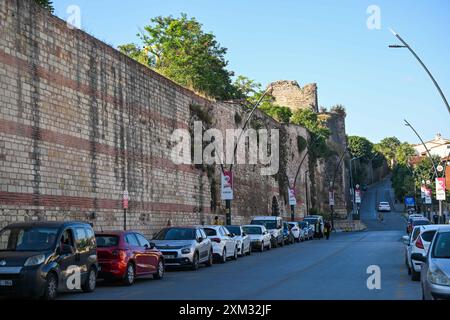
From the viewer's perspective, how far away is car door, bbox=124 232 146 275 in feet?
62.5

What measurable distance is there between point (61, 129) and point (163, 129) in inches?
444

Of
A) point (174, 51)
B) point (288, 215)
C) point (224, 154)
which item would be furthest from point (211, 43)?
point (224, 154)

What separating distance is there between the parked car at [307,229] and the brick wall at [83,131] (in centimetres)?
1525

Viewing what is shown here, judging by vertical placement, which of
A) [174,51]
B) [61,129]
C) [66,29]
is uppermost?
[174,51]

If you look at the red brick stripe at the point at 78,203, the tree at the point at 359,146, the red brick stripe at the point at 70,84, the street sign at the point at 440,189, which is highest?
the tree at the point at 359,146

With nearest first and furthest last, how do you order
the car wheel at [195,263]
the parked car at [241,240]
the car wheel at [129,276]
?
the car wheel at [129,276]
the car wheel at [195,263]
the parked car at [241,240]

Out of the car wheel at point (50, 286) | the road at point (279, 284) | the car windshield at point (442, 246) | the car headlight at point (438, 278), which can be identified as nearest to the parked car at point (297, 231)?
the road at point (279, 284)

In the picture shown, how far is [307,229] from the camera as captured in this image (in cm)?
5509

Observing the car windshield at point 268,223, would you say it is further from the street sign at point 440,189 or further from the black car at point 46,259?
the black car at point 46,259

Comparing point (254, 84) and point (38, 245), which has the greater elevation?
point (254, 84)

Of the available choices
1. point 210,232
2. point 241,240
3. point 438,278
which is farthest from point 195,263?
point 438,278

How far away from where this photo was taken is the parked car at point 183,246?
78.3 ft

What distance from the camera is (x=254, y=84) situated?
8762 cm
